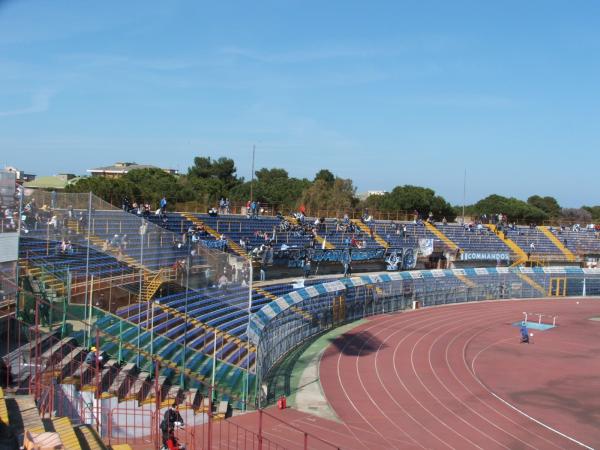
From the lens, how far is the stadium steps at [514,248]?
4777cm

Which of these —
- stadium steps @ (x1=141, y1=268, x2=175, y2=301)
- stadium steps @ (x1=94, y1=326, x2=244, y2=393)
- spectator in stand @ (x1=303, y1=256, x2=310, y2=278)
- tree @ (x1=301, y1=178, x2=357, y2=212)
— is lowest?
stadium steps @ (x1=94, y1=326, x2=244, y2=393)

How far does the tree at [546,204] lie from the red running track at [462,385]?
78218 millimetres

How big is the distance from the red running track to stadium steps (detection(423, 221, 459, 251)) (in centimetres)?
1555

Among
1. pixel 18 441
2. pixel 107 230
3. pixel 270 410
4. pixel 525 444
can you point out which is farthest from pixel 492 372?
pixel 18 441

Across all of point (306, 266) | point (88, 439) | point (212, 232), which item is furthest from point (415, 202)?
point (88, 439)

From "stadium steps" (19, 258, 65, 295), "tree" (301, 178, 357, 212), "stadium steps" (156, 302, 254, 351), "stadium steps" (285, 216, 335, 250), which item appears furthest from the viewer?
"tree" (301, 178, 357, 212)

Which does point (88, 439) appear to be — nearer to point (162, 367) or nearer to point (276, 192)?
point (162, 367)

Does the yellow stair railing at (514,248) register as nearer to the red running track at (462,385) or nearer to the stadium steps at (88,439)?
the red running track at (462,385)

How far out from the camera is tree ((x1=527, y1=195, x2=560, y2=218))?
10446cm

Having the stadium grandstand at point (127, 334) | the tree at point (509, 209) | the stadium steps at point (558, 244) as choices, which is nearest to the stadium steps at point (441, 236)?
the stadium steps at point (558, 244)

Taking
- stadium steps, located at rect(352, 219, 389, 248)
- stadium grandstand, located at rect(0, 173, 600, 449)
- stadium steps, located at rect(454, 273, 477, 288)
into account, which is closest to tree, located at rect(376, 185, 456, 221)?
stadium steps, located at rect(352, 219, 389, 248)

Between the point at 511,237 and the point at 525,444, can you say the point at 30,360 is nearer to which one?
the point at 525,444

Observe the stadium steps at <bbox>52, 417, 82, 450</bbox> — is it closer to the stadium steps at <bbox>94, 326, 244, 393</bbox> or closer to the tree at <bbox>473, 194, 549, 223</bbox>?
the stadium steps at <bbox>94, 326, 244, 393</bbox>

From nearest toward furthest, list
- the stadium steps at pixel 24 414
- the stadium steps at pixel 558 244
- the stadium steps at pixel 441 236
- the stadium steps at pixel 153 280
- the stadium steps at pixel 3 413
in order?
the stadium steps at pixel 3 413 < the stadium steps at pixel 24 414 < the stadium steps at pixel 153 280 < the stadium steps at pixel 441 236 < the stadium steps at pixel 558 244
